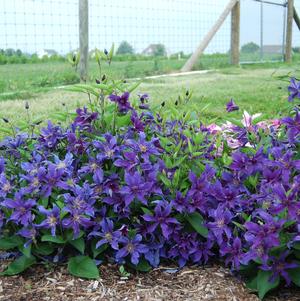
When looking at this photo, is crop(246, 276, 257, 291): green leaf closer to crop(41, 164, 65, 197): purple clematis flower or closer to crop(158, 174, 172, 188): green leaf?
crop(158, 174, 172, 188): green leaf

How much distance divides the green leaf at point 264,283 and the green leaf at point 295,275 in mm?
60

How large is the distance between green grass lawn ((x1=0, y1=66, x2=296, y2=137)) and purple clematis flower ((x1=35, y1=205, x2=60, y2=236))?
2244 mm

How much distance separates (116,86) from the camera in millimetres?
2299

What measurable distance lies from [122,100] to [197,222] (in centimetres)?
59

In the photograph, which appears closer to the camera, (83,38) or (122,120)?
(122,120)

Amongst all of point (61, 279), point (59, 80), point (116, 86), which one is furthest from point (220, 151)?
point (59, 80)

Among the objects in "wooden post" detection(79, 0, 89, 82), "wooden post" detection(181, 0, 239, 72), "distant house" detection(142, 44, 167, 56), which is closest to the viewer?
"wooden post" detection(79, 0, 89, 82)

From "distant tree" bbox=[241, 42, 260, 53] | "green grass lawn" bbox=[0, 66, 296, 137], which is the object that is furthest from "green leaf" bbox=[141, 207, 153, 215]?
"distant tree" bbox=[241, 42, 260, 53]

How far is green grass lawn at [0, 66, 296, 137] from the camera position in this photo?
510 centimetres

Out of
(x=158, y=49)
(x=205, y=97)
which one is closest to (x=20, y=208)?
(x=205, y=97)

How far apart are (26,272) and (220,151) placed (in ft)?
3.18

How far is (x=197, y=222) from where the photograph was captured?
2.11m

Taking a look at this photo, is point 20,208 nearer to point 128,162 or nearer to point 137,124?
point 128,162

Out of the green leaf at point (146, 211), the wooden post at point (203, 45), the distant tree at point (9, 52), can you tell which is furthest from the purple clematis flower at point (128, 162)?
the distant tree at point (9, 52)
